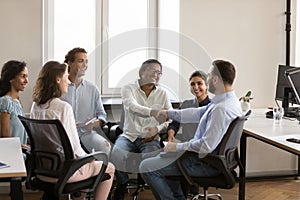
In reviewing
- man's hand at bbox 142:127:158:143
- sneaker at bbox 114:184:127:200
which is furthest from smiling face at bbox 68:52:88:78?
sneaker at bbox 114:184:127:200

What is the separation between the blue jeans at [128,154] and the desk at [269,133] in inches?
28.5

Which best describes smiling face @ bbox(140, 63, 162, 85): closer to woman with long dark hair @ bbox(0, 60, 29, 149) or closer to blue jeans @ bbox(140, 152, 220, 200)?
blue jeans @ bbox(140, 152, 220, 200)

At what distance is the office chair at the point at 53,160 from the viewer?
130 inches

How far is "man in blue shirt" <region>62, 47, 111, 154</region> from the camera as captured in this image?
4445mm

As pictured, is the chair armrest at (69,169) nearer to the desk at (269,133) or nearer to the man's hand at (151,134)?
the man's hand at (151,134)

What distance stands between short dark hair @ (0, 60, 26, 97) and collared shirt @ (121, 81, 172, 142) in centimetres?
92

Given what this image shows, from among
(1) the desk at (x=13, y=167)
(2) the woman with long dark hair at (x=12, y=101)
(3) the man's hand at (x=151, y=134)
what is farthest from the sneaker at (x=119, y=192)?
(1) the desk at (x=13, y=167)

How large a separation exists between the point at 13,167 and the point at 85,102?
5.54 feet

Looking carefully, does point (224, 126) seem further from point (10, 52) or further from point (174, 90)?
point (10, 52)

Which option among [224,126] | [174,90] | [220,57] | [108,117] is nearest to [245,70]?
[220,57]

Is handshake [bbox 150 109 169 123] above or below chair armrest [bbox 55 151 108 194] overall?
above

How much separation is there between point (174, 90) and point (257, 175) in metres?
1.34

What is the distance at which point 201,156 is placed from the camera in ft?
11.6

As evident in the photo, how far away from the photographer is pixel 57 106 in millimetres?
3457
